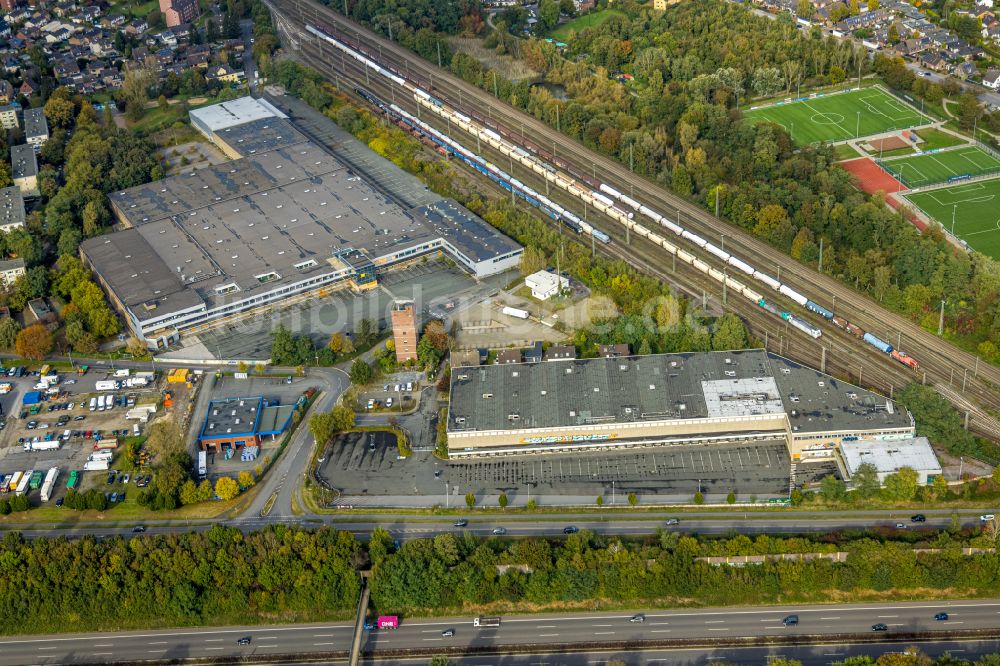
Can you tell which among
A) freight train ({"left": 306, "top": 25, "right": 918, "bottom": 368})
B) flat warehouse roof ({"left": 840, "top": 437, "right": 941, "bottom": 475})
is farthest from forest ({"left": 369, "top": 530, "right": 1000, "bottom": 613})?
freight train ({"left": 306, "top": 25, "right": 918, "bottom": 368})

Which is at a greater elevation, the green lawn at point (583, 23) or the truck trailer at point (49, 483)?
the green lawn at point (583, 23)

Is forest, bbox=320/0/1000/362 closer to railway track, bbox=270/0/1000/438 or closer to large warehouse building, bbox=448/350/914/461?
railway track, bbox=270/0/1000/438

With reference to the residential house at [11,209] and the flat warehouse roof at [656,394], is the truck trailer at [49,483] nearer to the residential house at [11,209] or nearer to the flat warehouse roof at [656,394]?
the flat warehouse roof at [656,394]

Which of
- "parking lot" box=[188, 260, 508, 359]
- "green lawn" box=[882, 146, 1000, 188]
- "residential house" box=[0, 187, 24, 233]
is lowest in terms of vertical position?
"parking lot" box=[188, 260, 508, 359]

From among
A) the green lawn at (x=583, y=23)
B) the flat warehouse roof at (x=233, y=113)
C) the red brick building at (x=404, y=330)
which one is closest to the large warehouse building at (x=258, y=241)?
the flat warehouse roof at (x=233, y=113)

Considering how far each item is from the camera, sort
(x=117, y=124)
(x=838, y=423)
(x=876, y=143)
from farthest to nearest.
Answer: (x=117, y=124)
(x=876, y=143)
(x=838, y=423)

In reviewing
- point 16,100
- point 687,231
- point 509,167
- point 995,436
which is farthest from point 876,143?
point 16,100

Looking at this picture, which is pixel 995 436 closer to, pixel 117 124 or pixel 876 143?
pixel 876 143
